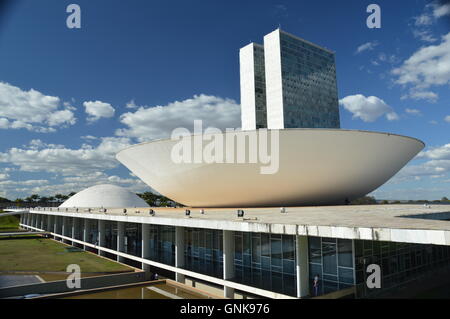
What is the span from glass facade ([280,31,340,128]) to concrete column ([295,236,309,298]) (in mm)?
33119

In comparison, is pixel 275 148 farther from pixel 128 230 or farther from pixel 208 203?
pixel 128 230

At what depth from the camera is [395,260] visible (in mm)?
13086

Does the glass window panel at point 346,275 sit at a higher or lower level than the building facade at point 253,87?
lower

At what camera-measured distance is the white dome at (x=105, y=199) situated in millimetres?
42375

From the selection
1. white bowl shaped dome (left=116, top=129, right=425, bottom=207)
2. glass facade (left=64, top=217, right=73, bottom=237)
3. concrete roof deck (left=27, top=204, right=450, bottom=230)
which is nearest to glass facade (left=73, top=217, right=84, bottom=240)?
glass facade (left=64, top=217, right=73, bottom=237)

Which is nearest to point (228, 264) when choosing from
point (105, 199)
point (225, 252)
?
point (225, 252)

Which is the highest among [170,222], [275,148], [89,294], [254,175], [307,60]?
[307,60]

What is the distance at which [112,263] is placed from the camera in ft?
62.5

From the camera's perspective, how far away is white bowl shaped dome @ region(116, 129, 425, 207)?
16.3m

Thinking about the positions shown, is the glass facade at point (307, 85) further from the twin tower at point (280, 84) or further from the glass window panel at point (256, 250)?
the glass window panel at point (256, 250)

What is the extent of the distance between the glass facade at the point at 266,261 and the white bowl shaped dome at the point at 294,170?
439 cm

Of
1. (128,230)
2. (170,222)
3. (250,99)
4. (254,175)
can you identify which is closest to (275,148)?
(254,175)

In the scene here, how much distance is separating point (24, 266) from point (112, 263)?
185 inches

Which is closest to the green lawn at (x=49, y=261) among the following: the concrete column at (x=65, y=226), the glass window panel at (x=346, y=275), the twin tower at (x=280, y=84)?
the concrete column at (x=65, y=226)
